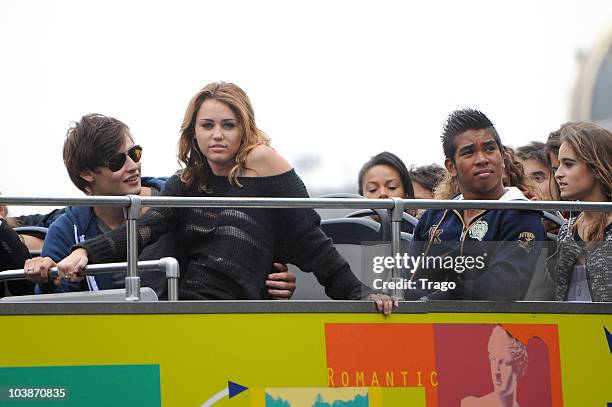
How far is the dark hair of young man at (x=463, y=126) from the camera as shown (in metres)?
5.98

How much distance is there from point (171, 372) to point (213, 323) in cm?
27

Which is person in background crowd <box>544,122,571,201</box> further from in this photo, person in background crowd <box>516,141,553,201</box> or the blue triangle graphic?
the blue triangle graphic

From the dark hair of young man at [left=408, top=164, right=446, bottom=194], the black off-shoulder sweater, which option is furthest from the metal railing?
the dark hair of young man at [left=408, top=164, right=446, bottom=194]

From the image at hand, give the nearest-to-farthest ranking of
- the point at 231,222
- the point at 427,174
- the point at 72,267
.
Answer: the point at 72,267 < the point at 231,222 < the point at 427,174

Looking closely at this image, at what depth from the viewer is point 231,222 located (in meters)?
5.58

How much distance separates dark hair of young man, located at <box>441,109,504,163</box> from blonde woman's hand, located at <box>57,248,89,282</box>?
178 cm

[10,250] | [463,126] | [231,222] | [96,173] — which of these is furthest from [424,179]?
[10,250]

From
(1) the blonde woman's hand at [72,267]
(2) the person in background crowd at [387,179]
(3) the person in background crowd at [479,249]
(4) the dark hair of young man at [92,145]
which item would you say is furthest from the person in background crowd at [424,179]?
(1) the blonde woman's hand at [72,267]

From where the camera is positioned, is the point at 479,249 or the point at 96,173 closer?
the point at 479,249

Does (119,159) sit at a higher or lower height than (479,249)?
higher

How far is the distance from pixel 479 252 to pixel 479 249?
14 millimetres

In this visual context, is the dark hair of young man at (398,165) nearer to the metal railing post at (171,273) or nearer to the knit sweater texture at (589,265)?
the knit sweater texture at (589,265)

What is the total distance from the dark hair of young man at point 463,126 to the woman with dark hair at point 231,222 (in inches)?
29.7

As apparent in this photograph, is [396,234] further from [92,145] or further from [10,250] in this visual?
[10,250]
